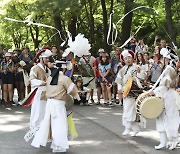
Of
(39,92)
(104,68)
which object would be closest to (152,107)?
(39,92)

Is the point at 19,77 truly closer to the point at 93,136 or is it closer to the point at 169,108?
the point at 93,136

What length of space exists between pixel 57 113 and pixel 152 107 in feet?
5.63

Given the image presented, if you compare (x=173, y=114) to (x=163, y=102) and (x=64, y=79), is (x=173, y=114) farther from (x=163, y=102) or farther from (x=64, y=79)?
(x=64, y=79)

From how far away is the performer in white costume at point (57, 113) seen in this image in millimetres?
6719

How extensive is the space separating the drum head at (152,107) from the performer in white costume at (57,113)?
4.34 ft

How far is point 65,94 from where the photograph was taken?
6.84m

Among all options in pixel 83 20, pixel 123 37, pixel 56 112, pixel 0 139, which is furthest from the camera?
pixel 83 20

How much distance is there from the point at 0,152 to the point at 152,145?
2820mm

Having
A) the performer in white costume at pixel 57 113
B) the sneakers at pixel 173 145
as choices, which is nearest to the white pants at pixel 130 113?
the sneakers at pixel 173 145

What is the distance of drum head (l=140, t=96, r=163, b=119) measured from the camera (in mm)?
7027

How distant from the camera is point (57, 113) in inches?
266

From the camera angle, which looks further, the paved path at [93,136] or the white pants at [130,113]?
the white pants at [130,113]

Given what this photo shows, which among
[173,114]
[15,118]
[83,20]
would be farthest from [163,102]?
[83,20]

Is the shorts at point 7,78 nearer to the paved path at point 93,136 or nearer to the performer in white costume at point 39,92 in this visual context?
the paved path at point 93,136
